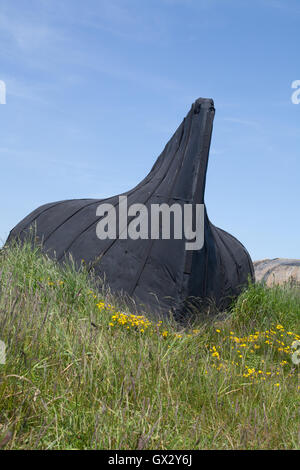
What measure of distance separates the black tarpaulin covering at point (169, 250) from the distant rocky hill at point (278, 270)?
7.66 m

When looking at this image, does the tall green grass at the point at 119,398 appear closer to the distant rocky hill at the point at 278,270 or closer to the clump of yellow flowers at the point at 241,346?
the clump of yellow flowers at the point at 241,346

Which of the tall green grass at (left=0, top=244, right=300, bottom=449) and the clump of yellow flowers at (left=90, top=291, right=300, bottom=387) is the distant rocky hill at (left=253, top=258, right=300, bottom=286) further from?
the tall green grass at (left=0, top=244, right=300, bottom=449)

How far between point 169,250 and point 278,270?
11108 millimetres

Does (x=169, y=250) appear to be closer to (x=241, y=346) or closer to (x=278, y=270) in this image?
(x=241, y=346)

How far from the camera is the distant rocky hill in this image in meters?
16.9

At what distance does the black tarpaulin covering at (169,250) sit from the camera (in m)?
7.56

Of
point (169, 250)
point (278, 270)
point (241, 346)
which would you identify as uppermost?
point (169, 250)

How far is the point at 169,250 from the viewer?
7.68m

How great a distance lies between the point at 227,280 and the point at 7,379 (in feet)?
20.8

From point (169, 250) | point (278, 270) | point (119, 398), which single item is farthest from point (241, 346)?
point (278, 270)

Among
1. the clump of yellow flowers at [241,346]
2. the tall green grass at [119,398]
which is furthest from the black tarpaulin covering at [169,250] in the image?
the tall green grass at [119,398]

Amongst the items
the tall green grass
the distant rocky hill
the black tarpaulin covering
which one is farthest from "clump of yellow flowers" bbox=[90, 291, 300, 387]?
the distant rocky hill
